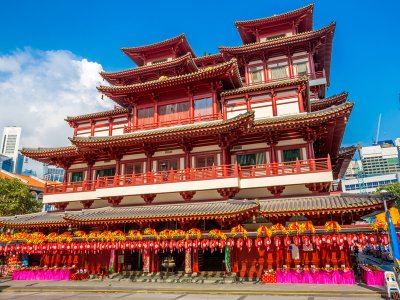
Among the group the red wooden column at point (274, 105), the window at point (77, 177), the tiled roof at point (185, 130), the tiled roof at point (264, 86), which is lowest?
the window at point (77, 177)

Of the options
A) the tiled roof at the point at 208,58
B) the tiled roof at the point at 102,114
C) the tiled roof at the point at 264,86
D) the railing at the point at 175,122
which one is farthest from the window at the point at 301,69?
the tiled roof at the point at 102,114

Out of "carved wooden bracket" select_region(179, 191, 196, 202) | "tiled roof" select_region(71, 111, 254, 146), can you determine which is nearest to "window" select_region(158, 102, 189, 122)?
"tiled roof" select_region(71, 111, 254, 146)

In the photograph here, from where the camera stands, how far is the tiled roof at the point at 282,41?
93.0 ft

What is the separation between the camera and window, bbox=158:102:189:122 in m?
25.7

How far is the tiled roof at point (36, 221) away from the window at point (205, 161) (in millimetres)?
11180

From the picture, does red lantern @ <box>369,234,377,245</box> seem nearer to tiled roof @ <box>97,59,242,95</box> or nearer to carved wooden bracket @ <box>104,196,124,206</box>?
tiled roof @ <box>97,59,242,95</box>

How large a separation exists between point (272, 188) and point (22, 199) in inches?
1402

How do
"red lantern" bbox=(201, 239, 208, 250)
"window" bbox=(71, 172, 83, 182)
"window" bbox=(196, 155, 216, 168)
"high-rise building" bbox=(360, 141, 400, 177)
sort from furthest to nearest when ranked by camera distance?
1. "high-rise building" bbox=(360, 141, 400, 177)
2. "window" bbox=(71, 172, 83, 182)
3. "window" bbox=(196, 155, 216, 168)
4. "red lantern" bbox=(201, 239, 208, 250)

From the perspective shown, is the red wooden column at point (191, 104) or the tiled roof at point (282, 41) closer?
the red wooden column at point (191, 104)

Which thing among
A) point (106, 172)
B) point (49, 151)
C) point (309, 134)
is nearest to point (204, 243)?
point (309, 134)

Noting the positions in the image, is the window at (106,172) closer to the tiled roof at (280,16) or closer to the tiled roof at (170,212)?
the tiled roof at (170,212)

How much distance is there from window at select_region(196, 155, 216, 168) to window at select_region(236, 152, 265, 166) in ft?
6.37

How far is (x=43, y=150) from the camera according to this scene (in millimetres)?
27219

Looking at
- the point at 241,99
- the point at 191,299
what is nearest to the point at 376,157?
the point at 241,99
